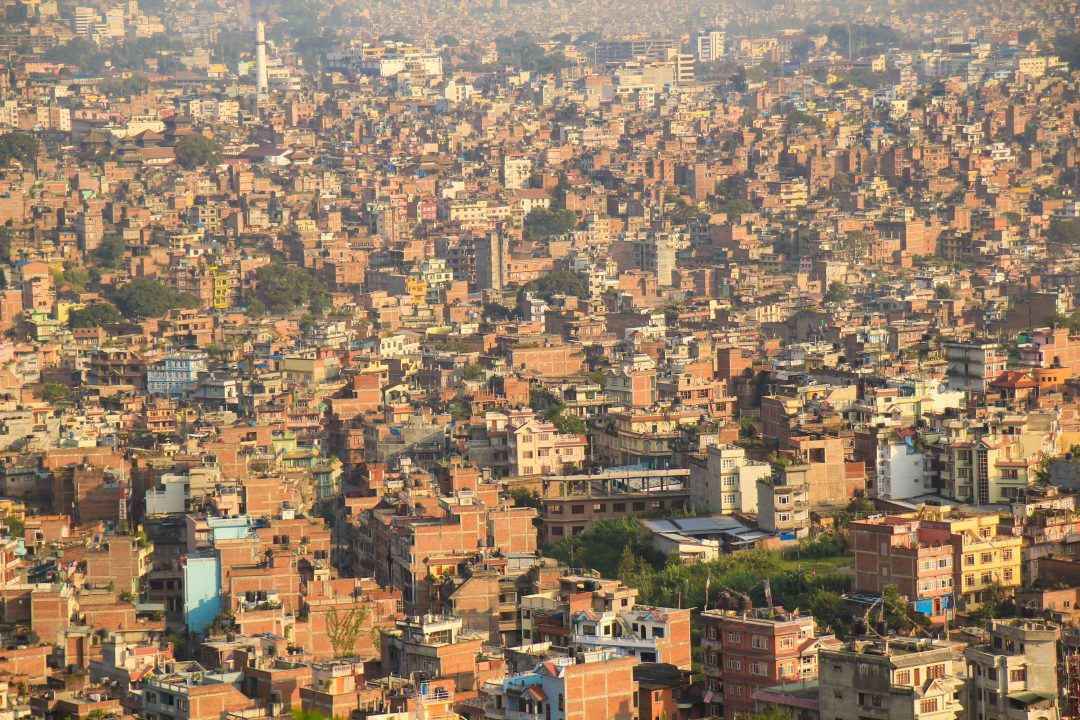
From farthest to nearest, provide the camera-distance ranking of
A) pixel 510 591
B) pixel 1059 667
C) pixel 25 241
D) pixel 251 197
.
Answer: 1. pixel 251 197
2. pixel 25 241
3. pixel 510 591
4. pixel 1059 667

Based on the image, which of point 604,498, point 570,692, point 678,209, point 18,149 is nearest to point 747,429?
point 604,498

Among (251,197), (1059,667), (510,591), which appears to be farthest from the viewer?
(251,197)

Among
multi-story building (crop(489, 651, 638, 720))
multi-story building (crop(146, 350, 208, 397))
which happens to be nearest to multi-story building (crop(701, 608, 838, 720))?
multi-story building (crop(489, 651, 638, 720))

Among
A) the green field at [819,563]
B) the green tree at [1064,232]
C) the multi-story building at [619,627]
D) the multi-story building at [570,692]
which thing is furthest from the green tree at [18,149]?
the multi-story building at [570,692]

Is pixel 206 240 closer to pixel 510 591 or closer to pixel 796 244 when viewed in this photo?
pixel 796 244

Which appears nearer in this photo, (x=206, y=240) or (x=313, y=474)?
(x=313, y=474)

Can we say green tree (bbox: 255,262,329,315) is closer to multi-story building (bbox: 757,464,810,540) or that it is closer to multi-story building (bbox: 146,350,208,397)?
multi-story building (bbox: 146,350,208,397)

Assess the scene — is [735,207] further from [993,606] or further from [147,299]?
[993,606]

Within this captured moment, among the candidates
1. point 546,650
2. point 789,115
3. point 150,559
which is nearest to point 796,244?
point 789,115

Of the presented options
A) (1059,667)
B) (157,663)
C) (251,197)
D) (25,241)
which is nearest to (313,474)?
(157,663)
